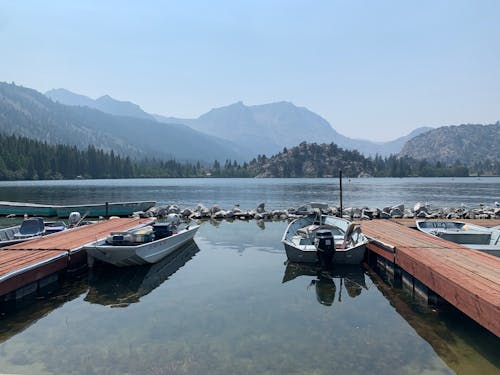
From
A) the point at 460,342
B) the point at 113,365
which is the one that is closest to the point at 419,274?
the point at 460,342

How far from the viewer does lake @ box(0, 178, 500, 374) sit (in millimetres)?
9844

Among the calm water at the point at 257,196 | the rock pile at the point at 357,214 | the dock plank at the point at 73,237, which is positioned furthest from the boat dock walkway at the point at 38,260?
the calm water at the point at 257,196

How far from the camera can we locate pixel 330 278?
1806 centimetres

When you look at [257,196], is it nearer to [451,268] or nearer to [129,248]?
[129,248]

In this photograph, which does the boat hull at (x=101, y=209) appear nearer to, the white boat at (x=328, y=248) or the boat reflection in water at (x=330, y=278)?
the white boat at (x=328, y=248)

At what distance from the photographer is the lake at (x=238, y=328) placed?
9844mm

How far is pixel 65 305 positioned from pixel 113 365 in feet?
19.5

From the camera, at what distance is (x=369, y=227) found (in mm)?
25484

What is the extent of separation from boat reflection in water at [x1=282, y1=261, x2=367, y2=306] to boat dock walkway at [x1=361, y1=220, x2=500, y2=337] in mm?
1795

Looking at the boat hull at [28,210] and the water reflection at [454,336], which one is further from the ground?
the boat hull at [28,210]

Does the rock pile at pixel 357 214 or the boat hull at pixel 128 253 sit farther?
the rock pile at pixel 357 214

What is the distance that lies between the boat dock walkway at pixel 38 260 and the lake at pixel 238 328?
80 centimetres

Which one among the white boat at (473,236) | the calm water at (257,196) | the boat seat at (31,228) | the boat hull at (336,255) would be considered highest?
the boat seat at (31,228)

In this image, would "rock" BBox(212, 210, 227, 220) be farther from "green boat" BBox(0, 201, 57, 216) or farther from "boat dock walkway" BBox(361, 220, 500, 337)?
"boat dock walkway" BBox(361, 220, 500, 337)
